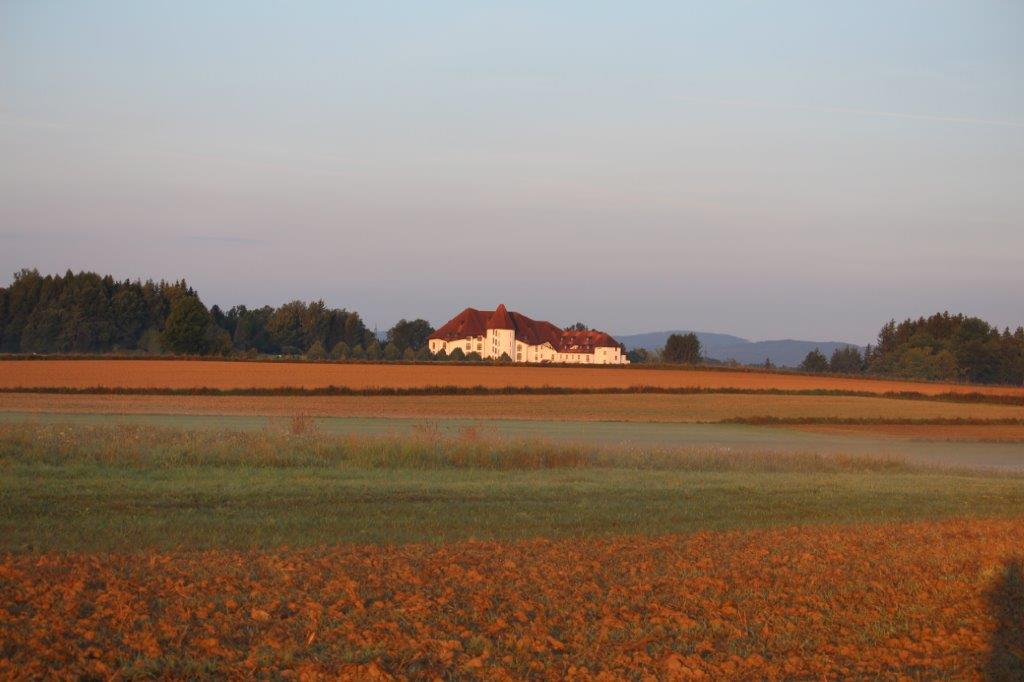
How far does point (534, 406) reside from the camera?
54125mm

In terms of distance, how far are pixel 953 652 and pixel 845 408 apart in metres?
50.9

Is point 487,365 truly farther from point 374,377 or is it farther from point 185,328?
point 185,328

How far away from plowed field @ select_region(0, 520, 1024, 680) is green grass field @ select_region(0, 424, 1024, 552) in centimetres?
197

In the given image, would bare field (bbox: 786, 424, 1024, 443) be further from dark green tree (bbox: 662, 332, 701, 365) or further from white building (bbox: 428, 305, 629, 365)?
white building (bbox: 428, 305, 629, 365)

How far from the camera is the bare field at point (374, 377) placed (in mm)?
59594

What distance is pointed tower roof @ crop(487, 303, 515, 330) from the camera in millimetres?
139000

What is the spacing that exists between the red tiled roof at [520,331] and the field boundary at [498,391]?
2880 inches

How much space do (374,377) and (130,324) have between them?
64270 millimetres

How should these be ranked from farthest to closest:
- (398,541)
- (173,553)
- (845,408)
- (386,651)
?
1. (845,408)
2. (398,541)
3. (173,553)
4. (386,651)

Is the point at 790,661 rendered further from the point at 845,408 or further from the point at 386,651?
the point at 845,408

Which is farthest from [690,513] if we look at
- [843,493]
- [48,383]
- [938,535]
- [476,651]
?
[48,383]

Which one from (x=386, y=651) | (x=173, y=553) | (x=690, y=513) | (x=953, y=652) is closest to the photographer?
(x=386, y=651)

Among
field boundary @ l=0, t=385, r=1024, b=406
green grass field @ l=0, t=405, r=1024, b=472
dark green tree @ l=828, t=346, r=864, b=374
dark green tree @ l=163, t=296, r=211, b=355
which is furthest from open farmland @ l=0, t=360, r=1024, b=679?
dark green tree @ l=828, t=346, r=864, b=374

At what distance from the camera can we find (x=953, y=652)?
320 inches
